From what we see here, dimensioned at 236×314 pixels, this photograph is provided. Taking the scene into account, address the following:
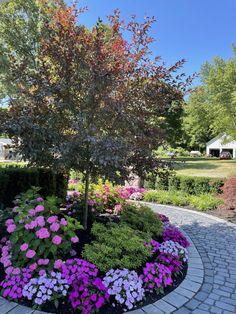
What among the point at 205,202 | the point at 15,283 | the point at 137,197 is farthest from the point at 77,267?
the point at 137,197

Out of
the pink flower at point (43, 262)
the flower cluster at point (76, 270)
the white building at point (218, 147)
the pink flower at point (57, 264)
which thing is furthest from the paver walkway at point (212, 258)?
the white building at point (218, 147)

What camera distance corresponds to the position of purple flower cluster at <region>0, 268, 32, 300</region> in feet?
7.59

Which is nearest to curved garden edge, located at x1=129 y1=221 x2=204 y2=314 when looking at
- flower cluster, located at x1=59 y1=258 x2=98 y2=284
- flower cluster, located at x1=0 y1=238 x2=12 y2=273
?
flower cluster, located at x1=59 y1=258 x2=98 y2=284

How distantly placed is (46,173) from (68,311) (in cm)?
393

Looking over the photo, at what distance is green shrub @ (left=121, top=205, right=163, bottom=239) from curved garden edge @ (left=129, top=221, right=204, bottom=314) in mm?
638

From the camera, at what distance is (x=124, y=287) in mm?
2406

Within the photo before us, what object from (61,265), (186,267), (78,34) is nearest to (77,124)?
(78,34)

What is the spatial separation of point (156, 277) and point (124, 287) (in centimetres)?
44

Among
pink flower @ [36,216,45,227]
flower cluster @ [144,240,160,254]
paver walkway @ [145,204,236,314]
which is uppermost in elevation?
pink flower @ [36,216,45,227]

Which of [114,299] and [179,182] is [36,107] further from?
[179,182]

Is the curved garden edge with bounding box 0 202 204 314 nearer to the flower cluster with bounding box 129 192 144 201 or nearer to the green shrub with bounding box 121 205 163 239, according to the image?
the green shrub with bounding box 121 205 163 239

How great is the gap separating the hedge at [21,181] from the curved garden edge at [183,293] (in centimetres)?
326

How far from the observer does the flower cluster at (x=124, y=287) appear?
7.61 feet

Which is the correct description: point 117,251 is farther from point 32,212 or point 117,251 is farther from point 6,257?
point 6,257
